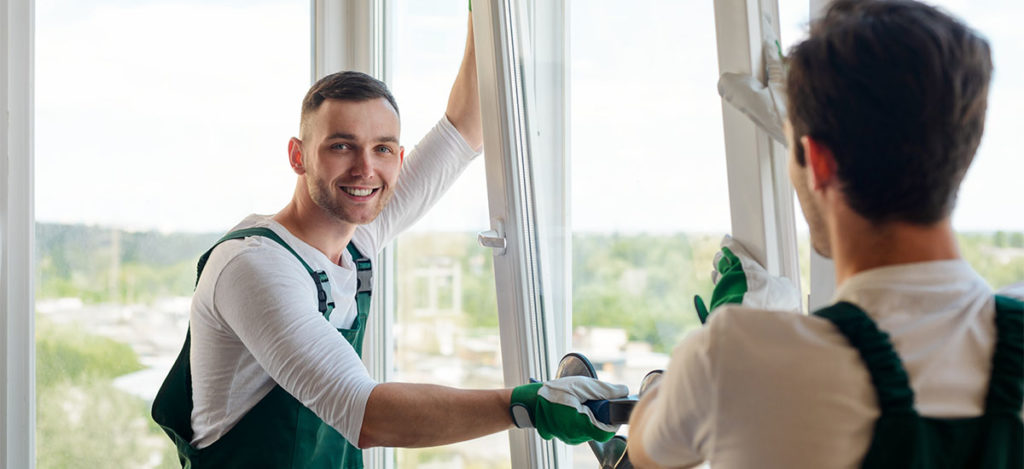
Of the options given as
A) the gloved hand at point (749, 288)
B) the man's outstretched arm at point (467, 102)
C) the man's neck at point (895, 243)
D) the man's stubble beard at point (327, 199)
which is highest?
the man's outstretched arm at point (467, 102)

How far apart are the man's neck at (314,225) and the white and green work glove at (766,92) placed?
3.39 ft

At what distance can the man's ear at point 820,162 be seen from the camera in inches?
31.8

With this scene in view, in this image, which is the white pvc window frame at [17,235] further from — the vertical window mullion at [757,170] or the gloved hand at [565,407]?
the vertical window mullion at [757,170]

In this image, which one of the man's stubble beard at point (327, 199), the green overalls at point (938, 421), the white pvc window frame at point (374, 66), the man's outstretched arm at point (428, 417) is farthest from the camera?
the white pvc window frame at point (374, 66)

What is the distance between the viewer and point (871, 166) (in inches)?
30.5

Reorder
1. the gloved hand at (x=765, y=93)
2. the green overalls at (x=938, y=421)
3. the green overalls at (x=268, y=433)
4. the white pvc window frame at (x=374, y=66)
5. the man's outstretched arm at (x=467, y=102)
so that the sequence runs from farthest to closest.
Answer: the white pvc window frame at (x=374, y=66) < the man's outstretched arm at (x=467, y=102) < the green overalls at (x=268, y=433) < the gloved hand at (x=765, y=93) < the green overalls at (x=938, y=421)

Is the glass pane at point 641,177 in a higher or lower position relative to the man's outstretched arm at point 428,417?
higher

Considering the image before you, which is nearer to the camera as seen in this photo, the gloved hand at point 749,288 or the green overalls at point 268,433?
the gloved hand at point 749,288

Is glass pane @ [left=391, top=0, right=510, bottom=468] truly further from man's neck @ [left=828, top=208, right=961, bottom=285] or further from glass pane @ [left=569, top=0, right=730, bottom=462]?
man's neck @ [left=828, top=208, right=961, bottom=285]

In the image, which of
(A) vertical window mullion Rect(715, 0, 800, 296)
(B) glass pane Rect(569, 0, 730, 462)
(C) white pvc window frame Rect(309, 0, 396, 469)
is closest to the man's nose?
(B) glass pane Rect(569, 0, 730, 462)

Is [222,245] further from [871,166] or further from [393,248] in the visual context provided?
[871,166]

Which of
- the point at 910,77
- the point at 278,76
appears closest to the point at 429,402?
the point at 910,77

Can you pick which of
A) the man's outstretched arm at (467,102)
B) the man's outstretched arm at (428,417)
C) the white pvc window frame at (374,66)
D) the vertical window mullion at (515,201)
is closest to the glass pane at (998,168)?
the man's outstretched arm at (428,417)

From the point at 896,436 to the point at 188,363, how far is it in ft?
5.18
